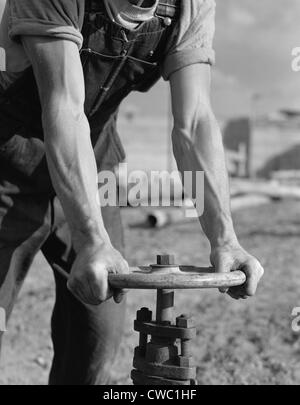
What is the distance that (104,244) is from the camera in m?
1.69

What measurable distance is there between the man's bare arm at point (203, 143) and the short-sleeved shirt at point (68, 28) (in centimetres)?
5

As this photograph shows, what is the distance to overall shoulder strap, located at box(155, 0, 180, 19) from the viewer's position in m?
2.10

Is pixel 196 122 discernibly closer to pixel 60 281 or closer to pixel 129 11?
pixel 129 11

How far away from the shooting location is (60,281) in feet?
8.70

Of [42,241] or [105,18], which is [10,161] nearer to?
[42,241]

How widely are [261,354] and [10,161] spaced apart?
238cm

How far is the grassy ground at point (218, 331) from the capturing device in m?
Answer: 3.88

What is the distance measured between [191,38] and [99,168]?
0.68 m

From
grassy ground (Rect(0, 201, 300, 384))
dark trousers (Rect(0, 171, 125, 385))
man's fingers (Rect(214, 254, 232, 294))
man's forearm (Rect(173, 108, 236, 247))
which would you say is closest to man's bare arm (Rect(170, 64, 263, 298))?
man's forearm (Rect(173, 108, 236, 247))

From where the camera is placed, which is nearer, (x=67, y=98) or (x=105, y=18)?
(x=67, y=98)

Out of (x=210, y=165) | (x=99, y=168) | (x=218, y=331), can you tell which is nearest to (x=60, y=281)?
(x=99, y=168)

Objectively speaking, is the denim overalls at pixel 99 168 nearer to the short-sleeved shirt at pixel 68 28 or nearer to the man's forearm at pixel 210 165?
the short-sleeved shirt at pixel 68 28

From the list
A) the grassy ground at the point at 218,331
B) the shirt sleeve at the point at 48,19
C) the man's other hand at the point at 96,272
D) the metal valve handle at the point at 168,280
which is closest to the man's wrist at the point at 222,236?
the metal valve handle at the point at 168,280
